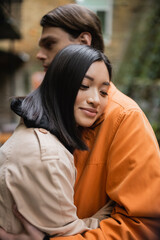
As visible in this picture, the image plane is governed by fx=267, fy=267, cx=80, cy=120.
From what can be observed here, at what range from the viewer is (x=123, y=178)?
1.58 meters

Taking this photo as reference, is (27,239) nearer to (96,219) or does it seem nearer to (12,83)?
(96,219)

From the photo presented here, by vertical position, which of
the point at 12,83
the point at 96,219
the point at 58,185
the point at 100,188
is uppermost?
the point at 58,185

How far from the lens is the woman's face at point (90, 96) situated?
5.39 feet

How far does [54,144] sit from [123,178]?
1.51 feet

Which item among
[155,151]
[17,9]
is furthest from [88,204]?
[17,9]

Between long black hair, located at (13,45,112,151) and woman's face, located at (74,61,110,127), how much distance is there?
3 centimetres

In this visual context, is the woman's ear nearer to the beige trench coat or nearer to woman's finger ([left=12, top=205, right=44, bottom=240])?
the beige trench coat

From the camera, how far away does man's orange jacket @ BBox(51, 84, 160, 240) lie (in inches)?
60.7

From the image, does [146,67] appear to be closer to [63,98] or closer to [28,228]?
[63,98]

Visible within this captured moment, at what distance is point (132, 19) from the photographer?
11086 mm

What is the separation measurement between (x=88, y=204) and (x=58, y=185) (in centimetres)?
45

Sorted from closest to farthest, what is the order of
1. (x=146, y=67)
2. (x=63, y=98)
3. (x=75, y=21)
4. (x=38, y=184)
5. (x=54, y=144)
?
1. (x=38, y=184)
2. (x=54, y=144)
3. (x=63, y=98)
4. (x=75, y=21)
5. (x=146, y=67)

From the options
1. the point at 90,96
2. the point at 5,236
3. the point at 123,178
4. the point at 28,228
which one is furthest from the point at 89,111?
the point at 5,236

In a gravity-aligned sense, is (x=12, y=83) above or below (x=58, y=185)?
below
